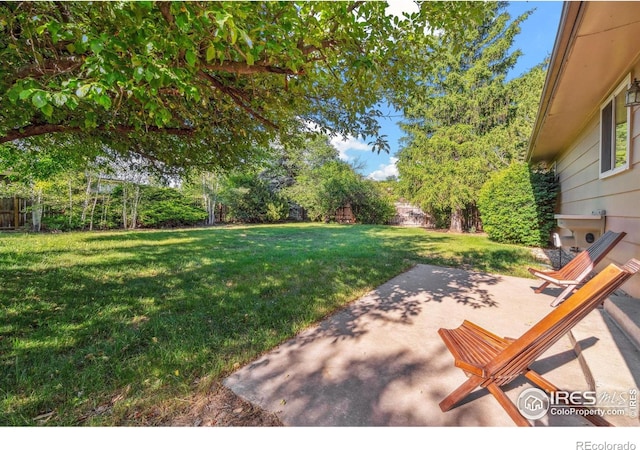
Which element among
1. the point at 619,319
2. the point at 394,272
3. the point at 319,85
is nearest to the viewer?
the point at 619,319

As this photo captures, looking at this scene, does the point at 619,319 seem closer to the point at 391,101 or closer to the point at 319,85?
the point at 391,101

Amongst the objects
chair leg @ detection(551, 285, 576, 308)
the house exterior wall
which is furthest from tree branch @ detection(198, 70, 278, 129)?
the house exterior wall

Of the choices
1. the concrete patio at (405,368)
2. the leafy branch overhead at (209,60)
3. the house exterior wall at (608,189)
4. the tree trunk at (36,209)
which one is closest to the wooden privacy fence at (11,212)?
the tree trunk at (36,209)

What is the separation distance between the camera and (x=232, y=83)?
3246 mm

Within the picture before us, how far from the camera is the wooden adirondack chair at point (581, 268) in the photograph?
2893 mm

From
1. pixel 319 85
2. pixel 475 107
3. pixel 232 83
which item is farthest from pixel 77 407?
pixel 475 107

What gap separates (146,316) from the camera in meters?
3.02

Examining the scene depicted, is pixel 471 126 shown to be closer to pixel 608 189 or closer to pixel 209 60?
pixel 608 189

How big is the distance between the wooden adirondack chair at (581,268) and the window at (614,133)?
86cm

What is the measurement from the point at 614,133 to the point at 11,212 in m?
17.7

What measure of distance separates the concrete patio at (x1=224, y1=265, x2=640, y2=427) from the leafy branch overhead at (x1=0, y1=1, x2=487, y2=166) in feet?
6.32

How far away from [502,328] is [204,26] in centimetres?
344


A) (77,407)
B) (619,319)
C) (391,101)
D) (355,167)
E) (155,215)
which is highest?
(355,167)

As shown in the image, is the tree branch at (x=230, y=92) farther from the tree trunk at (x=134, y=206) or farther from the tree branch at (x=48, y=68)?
the tree trunk at (x=134, y=206)
